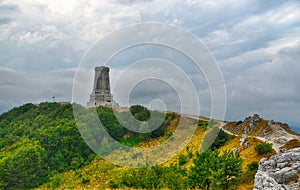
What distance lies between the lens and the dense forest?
96.4 ft

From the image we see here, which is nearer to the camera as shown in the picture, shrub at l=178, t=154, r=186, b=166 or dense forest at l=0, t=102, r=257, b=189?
dense forest at l=0, t=102, r=257, b=189

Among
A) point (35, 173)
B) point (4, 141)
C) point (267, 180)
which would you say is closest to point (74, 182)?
point (35, 173)

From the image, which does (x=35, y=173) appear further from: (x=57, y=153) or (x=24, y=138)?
(x=24, y=138)

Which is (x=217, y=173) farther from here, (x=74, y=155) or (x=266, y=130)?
(x=74, y=155)

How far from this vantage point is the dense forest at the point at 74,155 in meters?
29.4

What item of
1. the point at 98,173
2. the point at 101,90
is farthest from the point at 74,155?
the point at 101,90

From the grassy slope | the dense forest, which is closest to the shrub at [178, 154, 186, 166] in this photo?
the dense forest

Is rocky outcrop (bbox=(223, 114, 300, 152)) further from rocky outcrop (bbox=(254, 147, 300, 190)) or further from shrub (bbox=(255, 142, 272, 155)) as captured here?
rocky outcrop (bbox=(254, 147, 300, 190))

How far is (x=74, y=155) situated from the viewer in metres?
54.4

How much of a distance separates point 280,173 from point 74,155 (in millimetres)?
38359

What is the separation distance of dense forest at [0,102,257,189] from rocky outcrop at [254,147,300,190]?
140 inches

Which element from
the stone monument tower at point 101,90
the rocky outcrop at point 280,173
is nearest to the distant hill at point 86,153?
the rocky outcrop at point 280,173

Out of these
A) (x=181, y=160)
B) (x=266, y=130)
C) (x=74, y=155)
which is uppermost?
(x=266, y=130)

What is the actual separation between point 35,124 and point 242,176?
155ft
